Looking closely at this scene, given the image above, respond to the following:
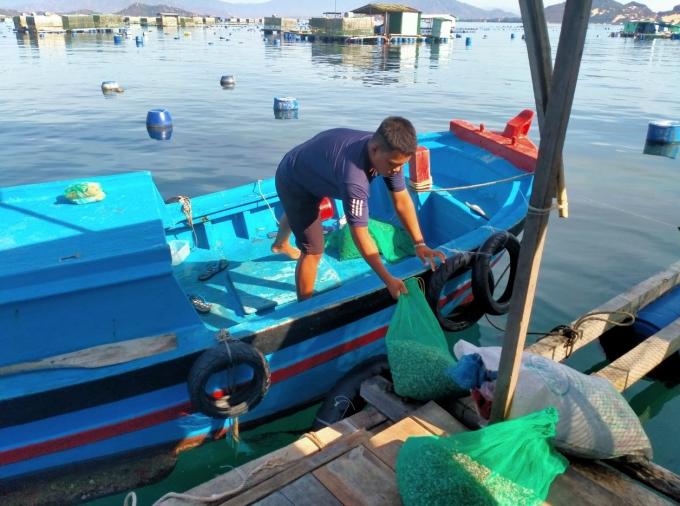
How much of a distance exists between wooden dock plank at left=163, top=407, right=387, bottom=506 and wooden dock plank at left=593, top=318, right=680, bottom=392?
182 centimetres

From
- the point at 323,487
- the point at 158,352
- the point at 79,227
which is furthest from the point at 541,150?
the point at 79,227

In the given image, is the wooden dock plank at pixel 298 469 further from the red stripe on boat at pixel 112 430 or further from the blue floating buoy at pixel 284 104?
the blue floating buoy at pixel 284 104

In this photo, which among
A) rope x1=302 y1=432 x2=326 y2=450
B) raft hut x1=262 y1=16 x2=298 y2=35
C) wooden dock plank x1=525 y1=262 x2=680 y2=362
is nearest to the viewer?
rope x1=302 y1=432 x2=326 y2=450

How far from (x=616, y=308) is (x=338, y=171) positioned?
2930 millimetres

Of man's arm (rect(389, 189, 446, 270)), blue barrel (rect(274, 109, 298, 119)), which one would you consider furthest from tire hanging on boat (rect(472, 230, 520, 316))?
blue barrel (rect(274, 109, 298, 119))

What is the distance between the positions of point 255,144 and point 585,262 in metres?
9.31

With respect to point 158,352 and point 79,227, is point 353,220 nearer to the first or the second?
point 158,352

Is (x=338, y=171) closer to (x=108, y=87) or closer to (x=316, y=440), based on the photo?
(x=316, y=440)

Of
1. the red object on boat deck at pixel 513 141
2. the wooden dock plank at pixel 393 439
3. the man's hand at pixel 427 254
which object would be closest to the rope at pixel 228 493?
the wooden dock plank at pixel 393 439

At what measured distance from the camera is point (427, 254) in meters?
4.01

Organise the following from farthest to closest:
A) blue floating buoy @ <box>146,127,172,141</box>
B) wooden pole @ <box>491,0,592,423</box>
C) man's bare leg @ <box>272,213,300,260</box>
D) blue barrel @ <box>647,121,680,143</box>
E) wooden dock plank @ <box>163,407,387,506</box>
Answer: blue floating buoy @ <box>146,127,172,141</box>
blue barrel @ <box>647,121,680,143</box>
man's bare leg @ <box>272,213,300,260</box>
wooden dock plank @ <box>163,407,387,506</box>
wooden pole @ <box>491,0,592,423</box>

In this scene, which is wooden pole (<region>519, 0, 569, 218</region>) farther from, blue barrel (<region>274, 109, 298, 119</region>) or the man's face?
blue barrel (<region>274, 109, 298, 119</region>)

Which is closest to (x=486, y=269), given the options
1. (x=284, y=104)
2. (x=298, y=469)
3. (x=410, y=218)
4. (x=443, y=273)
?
(x=443, y=273)

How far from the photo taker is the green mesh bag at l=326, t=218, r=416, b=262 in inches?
211
